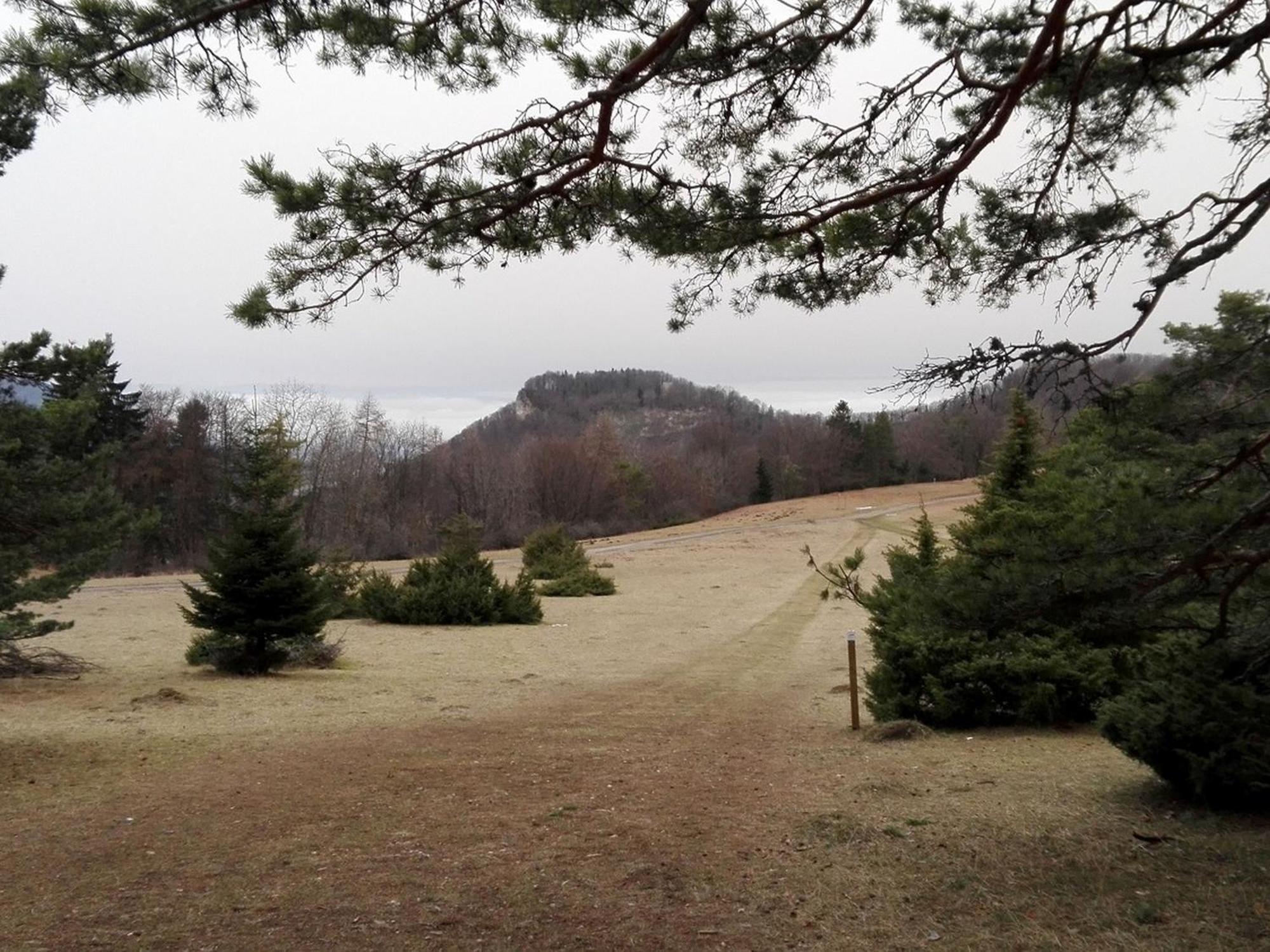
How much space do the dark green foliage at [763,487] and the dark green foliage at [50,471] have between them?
222 feet

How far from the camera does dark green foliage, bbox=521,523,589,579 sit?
92.3 feet

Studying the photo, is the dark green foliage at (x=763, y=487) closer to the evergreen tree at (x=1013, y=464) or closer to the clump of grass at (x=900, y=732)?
the evergreen tree at (x=1013, y=464)

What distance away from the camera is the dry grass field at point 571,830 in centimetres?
419

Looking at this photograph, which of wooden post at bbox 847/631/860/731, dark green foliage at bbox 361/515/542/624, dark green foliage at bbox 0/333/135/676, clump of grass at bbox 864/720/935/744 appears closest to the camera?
dark green foliage at bbox 0/333/135/676

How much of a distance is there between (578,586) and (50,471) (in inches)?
765

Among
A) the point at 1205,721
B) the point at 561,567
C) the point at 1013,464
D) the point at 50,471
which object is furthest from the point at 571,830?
the point at 561,567

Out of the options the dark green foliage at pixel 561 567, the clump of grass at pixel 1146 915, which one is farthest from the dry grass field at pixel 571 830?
the dark green foliage at pixel 561 567

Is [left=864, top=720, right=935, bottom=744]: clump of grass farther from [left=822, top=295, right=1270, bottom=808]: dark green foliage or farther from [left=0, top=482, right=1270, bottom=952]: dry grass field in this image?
[left=822, top=295, right=1270, bottom=808]: dark green foliage

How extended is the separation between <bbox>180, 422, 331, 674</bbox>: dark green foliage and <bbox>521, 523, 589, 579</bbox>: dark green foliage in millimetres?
15131

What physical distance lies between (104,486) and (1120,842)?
811 centimetres

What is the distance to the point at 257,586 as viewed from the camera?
39.4 ft

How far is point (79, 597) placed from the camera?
78.1 ft

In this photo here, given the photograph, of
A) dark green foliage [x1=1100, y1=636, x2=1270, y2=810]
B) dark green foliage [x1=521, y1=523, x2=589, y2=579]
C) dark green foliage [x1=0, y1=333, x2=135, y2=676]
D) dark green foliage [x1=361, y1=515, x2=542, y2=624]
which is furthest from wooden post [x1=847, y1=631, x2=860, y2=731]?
dark green foliage [x1=521, y1=523, x2=589, y2=579]

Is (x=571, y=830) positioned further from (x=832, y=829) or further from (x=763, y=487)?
(x=763, y=487)
